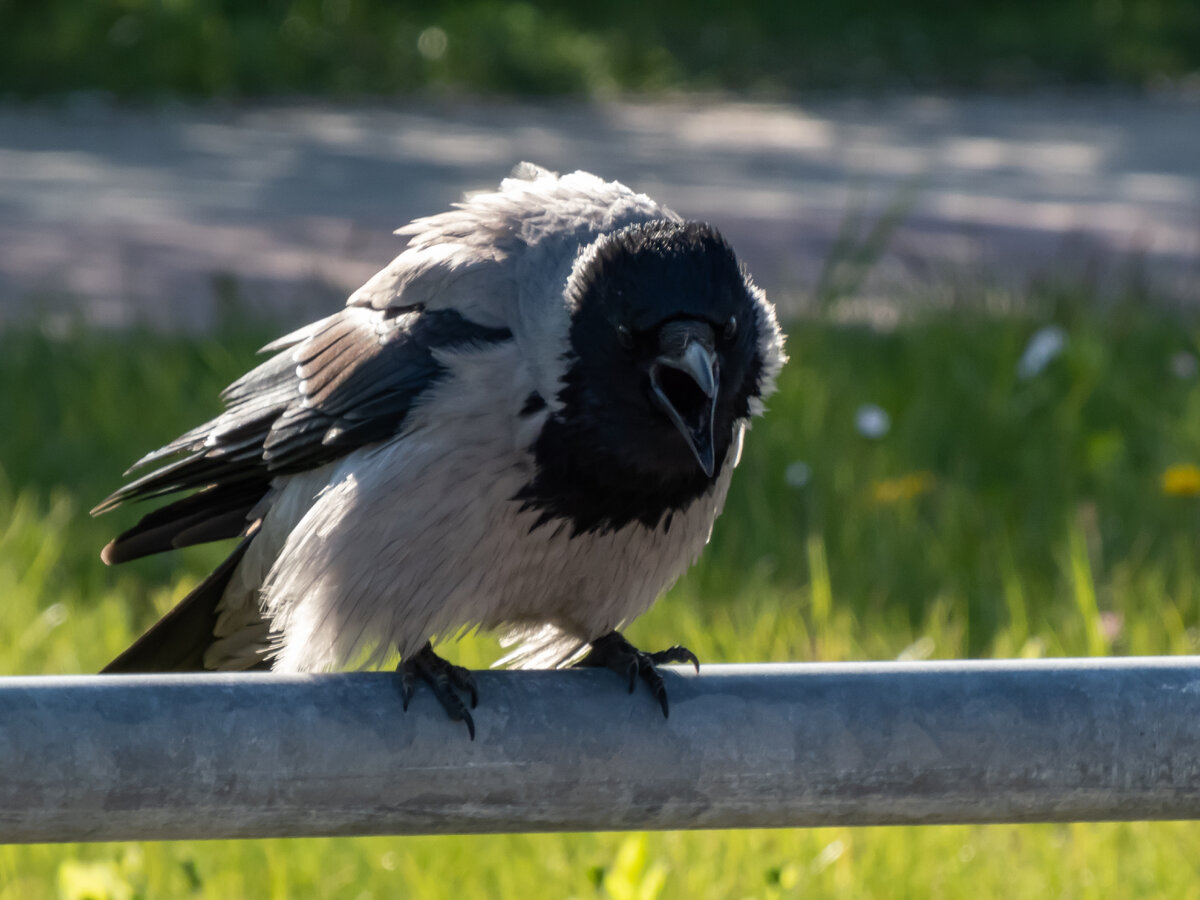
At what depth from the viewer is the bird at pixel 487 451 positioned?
91.9 inches

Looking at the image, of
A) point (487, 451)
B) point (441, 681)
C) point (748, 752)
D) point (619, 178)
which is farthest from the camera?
point (619, 178)

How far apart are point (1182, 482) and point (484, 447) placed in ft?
7.58

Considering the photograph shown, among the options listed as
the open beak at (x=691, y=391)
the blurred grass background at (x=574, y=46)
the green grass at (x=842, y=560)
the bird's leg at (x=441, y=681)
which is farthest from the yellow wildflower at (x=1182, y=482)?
the blurred grass background at (x=574, y=46)

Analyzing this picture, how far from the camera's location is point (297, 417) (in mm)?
2830

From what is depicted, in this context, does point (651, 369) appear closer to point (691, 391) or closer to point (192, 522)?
point (691, 391)

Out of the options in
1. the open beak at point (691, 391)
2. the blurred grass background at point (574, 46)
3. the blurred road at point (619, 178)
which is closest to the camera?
the open beak at point (691, 391)

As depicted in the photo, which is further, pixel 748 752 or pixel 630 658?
pixel 630 658

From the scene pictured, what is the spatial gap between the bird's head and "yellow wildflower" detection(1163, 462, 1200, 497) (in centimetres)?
201

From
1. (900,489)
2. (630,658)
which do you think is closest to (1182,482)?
(900,489)

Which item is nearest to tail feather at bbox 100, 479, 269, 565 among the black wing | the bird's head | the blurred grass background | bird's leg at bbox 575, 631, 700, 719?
the black wing

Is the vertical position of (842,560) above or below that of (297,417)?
below

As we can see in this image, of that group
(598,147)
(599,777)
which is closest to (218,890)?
(599,777)

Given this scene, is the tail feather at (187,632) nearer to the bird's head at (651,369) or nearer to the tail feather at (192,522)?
the tail feather at (192,522)

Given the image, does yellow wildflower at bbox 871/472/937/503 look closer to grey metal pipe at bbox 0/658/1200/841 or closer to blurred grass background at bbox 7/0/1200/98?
grey metal pipe at bbox 0/658/1200/841
